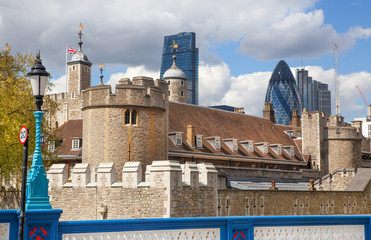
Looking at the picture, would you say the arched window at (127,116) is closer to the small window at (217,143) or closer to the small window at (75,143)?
the small window at (75,143)

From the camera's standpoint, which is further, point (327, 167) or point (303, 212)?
point (327, 167)

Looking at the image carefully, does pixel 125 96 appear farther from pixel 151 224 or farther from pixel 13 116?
pixel 151 224

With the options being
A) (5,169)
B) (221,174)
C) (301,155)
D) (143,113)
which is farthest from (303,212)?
(301,155)

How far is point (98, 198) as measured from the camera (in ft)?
80.7

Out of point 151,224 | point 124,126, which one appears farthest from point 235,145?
point 151,224

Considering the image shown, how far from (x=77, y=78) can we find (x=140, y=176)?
194ft

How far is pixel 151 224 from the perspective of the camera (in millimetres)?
10125

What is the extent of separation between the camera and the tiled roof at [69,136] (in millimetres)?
39844

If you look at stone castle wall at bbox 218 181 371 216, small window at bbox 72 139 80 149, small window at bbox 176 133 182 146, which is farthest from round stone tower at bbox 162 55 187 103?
stone castle wall at bbox 218 181 371 216

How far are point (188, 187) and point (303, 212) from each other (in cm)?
1220

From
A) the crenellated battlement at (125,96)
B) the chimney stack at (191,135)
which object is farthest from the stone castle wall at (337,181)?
the crenellated battlement at (125,96)

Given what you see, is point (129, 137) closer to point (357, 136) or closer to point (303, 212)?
point (303, 212)

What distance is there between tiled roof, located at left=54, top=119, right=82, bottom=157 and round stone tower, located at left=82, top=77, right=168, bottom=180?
974 cm

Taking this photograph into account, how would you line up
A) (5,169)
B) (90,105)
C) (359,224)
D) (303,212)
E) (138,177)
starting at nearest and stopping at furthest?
(359,224) → (138,177) → (5,169) → (90,105) → (303,212)
